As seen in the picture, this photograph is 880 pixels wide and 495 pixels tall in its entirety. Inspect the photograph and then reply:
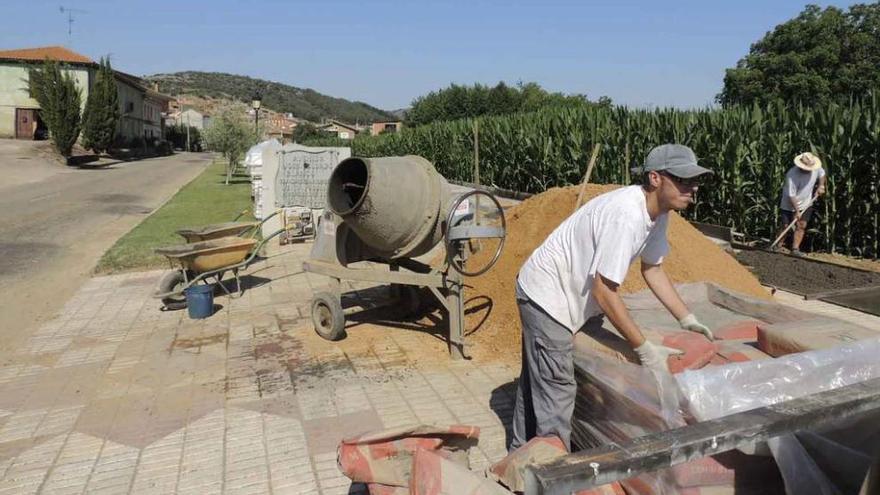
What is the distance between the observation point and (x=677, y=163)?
284 cm

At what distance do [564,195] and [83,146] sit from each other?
4873 centimetres

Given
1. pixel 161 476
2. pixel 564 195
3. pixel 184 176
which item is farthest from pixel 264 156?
pixel 184 176

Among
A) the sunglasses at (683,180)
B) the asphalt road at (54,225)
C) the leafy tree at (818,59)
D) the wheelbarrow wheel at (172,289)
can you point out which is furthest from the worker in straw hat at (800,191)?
the leafy tree at (818,59)

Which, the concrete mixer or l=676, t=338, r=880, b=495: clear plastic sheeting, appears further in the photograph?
the concrete mixer

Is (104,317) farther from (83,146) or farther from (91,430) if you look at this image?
(83,146)

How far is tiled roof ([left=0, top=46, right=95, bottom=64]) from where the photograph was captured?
55562 mm

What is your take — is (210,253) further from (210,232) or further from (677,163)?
(677,163)

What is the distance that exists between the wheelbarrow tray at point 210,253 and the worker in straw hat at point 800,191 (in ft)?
28.1

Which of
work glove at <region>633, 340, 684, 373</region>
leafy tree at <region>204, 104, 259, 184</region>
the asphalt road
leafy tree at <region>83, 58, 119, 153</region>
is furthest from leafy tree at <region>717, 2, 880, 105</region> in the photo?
work glove at <region>633, 340, 684, 373</region>

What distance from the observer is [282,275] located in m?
10.1

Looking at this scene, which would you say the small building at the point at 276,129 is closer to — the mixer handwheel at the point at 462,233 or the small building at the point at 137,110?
the small building at the point at 137,110

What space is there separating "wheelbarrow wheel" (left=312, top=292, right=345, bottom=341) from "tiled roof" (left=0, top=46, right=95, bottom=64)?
59916 mm

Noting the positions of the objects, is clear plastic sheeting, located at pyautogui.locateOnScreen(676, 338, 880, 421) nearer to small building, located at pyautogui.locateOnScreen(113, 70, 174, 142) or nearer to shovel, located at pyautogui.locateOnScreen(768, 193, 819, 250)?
shovel, located at pyautogui.locateOnScreen(768, 193, 819, 250)

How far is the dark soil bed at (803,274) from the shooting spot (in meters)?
8.47
